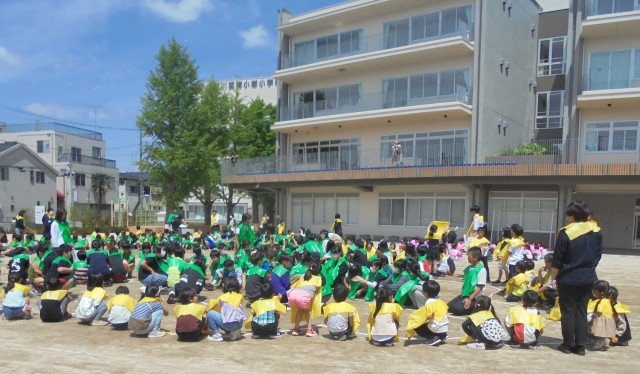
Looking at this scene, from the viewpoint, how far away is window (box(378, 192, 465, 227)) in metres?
23.9

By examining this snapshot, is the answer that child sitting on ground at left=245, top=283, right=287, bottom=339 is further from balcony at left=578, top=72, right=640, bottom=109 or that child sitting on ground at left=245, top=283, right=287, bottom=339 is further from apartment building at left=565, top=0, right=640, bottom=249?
balcony at left=578, top=72, right=640, bottom=109

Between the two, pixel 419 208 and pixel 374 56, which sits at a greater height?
pixel 374 56

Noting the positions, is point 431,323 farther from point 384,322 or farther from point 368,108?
point 368,108

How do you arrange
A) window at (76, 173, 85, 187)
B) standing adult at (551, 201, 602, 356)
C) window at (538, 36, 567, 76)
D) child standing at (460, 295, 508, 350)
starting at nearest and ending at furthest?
standing adult at (551, 201, 602, 356) < child standing at (460, 295, 508, 350) < window at (538, 36, 567, 76) < window at (76, 173, 85, 187)

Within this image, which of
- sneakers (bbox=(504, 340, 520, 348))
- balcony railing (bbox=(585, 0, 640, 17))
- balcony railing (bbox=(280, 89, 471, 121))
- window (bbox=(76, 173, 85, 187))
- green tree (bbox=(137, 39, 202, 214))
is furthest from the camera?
window (bbox=(76, 173, 85, 187))

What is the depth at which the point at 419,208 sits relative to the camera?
25.1 metres

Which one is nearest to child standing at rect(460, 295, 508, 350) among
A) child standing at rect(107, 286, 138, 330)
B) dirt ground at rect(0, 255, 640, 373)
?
dirt ground at rect(0, 255, 640, 373)

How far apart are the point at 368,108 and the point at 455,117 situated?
499 centimetres

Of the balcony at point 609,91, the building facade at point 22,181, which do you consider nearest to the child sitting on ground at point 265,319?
the balcony at point 609,91

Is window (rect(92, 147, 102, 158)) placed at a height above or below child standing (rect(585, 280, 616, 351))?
above

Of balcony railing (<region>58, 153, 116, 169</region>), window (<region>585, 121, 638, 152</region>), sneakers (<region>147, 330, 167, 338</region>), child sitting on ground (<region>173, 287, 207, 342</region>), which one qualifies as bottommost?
sneakers (<region>147, 330, 167, 338</region>)

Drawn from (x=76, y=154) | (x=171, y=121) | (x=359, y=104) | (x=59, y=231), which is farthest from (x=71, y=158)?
(x=59, y=231)

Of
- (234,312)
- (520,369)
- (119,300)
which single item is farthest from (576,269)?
(119,300)

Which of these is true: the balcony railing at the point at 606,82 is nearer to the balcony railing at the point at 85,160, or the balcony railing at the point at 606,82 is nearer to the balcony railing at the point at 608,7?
the balcony railing at the point at 608,7
